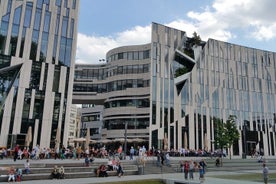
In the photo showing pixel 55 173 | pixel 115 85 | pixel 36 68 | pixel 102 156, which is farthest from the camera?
pixel 115 85

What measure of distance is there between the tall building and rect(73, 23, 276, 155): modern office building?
16.0 meters

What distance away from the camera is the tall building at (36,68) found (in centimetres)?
3644

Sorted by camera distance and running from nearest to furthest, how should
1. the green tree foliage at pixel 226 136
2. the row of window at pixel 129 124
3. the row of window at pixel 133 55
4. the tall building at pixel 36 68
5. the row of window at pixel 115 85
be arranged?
the tall building at pixel 36 68
the green tree foliage at pixel 226 136
the row of window at pixel 129 124
the row of window at pixel 115 85
the row of window at pixel 133 55

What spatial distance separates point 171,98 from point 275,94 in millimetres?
31278

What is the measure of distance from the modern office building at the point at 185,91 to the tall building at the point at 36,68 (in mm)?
16050

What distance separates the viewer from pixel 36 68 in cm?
3925

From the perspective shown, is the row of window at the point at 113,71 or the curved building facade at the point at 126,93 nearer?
the curved building facade at the point at 126,93

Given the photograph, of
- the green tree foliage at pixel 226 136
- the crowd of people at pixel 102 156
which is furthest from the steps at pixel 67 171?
the green tree foliage at pixel 226 136

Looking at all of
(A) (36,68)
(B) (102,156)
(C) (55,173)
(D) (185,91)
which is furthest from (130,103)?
(C) (55,173)

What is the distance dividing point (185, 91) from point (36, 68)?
29.6 metres

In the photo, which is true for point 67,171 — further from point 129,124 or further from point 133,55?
point 133,55

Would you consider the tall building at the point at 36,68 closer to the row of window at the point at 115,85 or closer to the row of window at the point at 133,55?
the row of window at the point at 133,55

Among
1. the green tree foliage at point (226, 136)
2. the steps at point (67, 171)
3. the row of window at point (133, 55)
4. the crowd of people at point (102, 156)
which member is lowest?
the steps at point (67, 171)

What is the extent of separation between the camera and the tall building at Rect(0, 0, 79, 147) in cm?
3644
